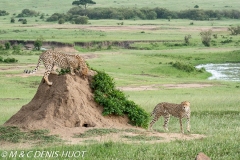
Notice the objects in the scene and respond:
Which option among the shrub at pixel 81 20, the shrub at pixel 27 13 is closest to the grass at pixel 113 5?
the shrub at pixel 27 13

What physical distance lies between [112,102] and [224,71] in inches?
1212

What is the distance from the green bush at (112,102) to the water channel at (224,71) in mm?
25674

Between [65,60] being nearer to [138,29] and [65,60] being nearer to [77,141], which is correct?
[77,141]

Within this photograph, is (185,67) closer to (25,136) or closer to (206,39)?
(206,39)

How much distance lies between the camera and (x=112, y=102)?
14406 millimetres

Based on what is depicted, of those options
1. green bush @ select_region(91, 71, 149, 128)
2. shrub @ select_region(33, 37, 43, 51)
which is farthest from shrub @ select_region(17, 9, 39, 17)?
green bush @ select_region(91, 71, 149, 128)

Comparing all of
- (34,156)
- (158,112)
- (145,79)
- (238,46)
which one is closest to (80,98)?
(158,112)

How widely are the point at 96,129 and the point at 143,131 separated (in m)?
1.32

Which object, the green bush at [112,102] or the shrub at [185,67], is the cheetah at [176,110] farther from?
the shrub at [185,67]

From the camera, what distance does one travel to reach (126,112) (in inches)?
584

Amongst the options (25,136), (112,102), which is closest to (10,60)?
(112,102)

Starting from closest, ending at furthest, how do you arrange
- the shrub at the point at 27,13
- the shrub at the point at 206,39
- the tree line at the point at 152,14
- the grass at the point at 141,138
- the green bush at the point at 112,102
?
the grass at the point at 141,138 → the green bush at the point at 112,102 → the shrub at the point at 206,39 → the tree line at the point at 152,14 → the shrub at the point at 27,13

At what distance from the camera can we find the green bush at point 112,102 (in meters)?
14.4

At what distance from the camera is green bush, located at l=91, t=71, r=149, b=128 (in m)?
14.4
